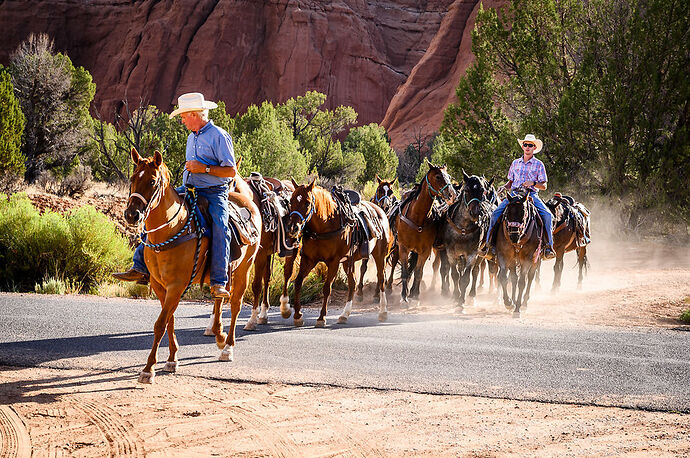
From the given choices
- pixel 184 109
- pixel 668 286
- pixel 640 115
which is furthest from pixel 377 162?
pixel 184 109

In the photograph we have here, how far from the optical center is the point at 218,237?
6.75 metres

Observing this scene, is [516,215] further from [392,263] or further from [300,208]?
[300,208]

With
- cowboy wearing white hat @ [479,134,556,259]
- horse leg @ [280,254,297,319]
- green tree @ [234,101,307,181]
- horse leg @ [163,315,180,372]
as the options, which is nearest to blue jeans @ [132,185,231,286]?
horse leg @ [163,315,180,372]

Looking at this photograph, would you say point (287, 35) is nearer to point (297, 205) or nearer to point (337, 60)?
point (337, 60)

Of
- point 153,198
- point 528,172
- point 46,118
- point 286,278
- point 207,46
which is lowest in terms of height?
point 286,278

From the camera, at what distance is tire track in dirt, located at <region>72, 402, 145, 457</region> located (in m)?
4.70

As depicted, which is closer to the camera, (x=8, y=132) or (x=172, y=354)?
(x=172, y=354)

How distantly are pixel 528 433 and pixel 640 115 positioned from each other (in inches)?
920

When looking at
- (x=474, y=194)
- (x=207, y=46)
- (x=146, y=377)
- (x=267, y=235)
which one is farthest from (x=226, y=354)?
(x=207, y=46)

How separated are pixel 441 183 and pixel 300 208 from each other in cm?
426

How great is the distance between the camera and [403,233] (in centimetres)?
1341

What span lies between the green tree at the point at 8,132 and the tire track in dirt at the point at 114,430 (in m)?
23.8

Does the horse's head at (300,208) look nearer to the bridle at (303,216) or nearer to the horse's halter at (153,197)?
the bridle at (303,216)

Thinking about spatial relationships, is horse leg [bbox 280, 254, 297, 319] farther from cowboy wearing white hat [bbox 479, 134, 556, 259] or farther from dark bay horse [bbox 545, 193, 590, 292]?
dark bay horse [bbox 545, 193, 590, 292]
